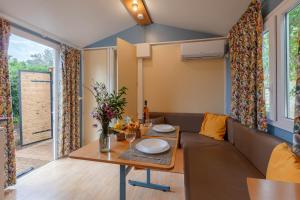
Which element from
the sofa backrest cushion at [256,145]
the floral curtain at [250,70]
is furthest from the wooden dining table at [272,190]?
the floral curtain at [250,70]

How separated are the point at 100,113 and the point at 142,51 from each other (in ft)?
7.83

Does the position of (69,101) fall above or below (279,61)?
below

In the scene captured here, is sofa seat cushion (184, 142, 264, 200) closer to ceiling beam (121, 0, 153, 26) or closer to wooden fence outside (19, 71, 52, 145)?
ceiling beam (121, 0, 153, 26)

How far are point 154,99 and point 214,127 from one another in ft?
4.35

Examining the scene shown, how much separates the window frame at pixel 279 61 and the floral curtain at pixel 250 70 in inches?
4.3

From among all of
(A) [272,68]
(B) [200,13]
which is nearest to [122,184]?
(A) [272,68]

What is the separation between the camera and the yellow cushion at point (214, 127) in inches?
108

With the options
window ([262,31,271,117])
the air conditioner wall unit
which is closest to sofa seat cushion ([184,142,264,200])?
window ([262,31,271,117])

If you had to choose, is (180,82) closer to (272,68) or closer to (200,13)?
(200,13)

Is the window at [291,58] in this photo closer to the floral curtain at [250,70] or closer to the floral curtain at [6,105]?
the floral curtain at [250,70]

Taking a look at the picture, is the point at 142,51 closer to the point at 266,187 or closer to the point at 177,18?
the point at 177,18

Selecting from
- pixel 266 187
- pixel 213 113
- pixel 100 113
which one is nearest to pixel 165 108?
pixel 213 113

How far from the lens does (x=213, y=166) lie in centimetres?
171

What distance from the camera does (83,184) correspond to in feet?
7.34
